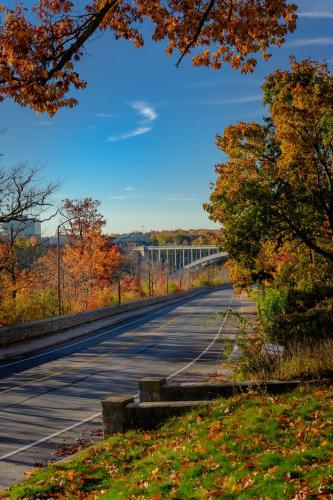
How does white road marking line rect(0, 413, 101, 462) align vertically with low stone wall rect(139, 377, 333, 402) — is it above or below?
below

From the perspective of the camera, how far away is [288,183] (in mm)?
22734

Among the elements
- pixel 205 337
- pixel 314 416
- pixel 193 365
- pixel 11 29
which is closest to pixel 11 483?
pixel 314 416

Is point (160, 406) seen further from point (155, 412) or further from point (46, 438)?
point (46, 438)

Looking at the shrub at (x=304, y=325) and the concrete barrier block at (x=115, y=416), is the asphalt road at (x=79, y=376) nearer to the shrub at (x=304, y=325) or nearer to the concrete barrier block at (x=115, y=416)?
the concrete barrier block at (x=115, y=416)

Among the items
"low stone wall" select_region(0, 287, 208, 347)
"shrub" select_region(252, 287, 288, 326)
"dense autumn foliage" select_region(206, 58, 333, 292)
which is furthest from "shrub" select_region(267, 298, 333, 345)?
"low stone wall" select_region(0, 287, 208, 347)

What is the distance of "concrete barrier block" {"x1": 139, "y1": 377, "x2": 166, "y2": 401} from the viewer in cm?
1253

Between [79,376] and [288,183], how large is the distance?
467 inches

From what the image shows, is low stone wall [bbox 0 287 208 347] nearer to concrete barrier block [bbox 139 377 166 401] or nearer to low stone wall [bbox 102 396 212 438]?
concrete barrier block [bbox 139 377 166 401]

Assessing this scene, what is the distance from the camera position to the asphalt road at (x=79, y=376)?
12.8 metres

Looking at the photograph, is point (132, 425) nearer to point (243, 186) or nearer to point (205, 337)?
point (243, 186)

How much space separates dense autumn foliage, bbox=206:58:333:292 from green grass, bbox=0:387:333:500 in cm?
1244

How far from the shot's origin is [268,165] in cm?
2333

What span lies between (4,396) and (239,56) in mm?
13601

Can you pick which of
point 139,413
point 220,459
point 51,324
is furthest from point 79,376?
point 51,324
